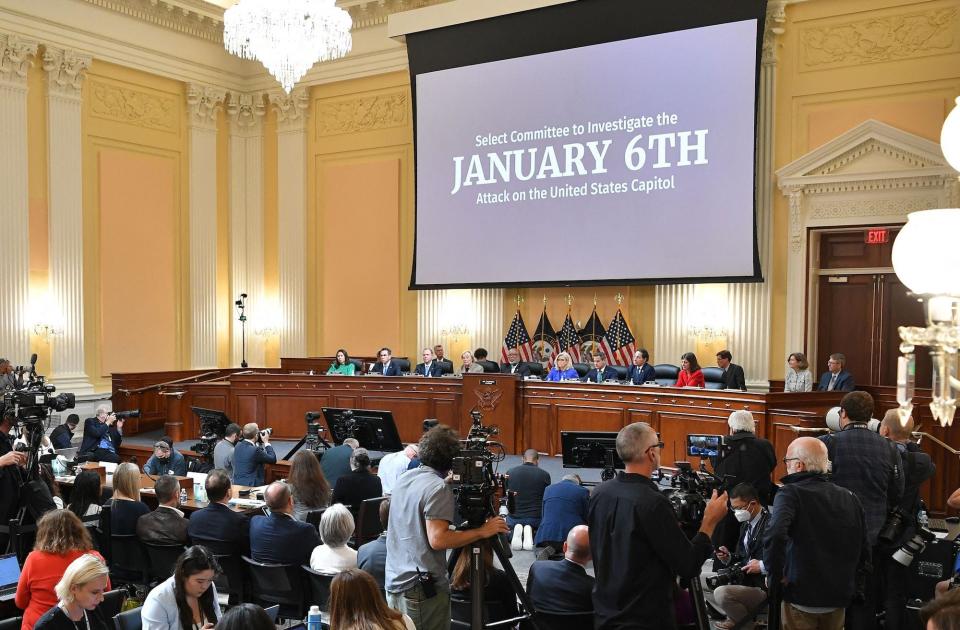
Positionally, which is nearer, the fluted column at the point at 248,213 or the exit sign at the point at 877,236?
the exit sign at the point at 877,236

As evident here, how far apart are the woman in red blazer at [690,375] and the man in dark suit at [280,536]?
6.57 meters

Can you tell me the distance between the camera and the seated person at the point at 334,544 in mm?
4844

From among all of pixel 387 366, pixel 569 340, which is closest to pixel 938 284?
pixel 387 366

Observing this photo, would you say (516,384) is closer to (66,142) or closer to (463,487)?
(463,487)

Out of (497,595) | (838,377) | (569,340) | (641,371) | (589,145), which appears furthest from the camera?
(569,340)

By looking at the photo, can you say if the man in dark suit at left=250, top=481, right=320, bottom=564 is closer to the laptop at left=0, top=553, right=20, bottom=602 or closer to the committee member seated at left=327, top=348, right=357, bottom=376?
the laptop at left=0, top=553, right=20, bottom=602

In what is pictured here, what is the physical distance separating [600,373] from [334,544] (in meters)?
7.18

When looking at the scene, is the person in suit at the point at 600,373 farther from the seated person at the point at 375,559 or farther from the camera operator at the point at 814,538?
the camera operator at the point at 814,538

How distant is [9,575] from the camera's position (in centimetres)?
484

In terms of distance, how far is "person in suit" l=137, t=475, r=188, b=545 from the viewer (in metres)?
5.58

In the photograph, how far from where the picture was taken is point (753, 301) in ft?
40.2

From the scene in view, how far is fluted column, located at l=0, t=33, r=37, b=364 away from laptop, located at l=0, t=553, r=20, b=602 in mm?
9638

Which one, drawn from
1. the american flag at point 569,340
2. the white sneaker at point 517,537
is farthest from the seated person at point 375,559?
the american flag at point 569,340

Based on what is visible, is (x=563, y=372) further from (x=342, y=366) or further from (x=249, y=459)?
(x=249, y=459)
